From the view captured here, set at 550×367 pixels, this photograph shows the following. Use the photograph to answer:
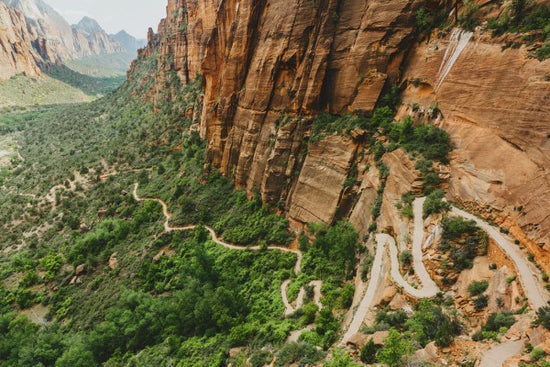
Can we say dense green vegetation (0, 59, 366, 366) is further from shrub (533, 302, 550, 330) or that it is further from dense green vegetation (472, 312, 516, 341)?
shrub (533, 302, 550, 330)

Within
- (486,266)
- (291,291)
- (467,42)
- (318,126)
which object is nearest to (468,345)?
(486,266)

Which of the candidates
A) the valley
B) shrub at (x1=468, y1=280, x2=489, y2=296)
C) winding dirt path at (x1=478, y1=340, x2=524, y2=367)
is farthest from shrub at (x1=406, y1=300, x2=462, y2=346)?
shrub at (x1=468, y1=280, x2=489, y2=296)

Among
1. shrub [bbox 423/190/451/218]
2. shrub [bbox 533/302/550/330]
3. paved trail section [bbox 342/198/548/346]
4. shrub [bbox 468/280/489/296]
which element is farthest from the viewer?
shrub [bbox 423/190/451/218]

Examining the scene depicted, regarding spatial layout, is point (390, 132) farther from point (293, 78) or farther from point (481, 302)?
point (481, 302)

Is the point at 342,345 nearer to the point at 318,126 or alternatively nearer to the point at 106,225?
the point at 318,126

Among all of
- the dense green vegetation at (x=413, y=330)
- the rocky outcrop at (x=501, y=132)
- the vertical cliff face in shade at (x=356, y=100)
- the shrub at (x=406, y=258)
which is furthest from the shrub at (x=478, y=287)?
the shrub at (x=406, y=258)

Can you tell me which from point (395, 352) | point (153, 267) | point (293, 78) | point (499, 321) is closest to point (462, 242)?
point (499, 321)

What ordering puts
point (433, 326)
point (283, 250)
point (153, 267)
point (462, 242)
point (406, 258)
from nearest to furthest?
point (433, 326) < point (462, 242) < point (406, 258) < point (283, 250) < point (153, 267)
